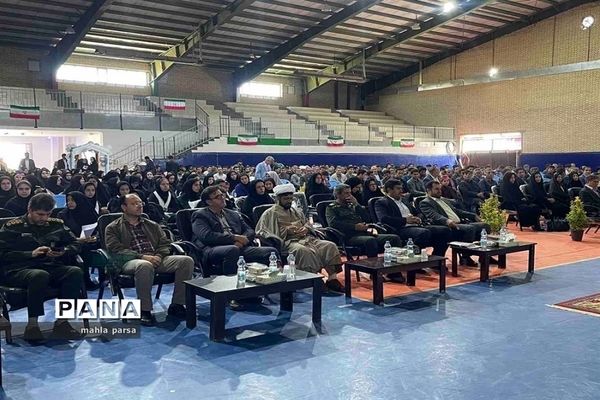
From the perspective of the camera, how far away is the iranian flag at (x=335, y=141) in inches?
848

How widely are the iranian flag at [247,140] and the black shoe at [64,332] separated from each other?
1559 centimetres

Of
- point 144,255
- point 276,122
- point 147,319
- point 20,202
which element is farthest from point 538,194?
point 276,122

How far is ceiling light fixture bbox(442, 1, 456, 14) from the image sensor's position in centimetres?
1836

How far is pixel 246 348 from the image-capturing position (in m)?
3.99

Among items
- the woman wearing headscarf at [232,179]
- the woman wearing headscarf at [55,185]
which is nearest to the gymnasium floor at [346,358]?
the woman wearing headscarf at [55,185]

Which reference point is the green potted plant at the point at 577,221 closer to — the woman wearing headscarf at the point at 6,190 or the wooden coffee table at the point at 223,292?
the wooden coffee table at the point at 223,292

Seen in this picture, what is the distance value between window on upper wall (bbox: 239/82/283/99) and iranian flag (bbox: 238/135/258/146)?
5.02 meters

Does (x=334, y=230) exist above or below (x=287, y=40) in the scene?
below

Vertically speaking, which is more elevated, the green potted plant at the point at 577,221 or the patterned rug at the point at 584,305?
the green potted plant at the point at 577,221

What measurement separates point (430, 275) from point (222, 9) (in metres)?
12.9

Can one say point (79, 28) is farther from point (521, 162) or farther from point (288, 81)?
point (521, 162)

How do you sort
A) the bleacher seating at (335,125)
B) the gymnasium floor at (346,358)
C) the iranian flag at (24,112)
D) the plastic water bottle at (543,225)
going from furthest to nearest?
1. the bleacher seating at (335,125)
2. the iranian flag at (24,112)
3. the plastic water bottle at (543,225)
4. the gymnasium floor at (346,358)

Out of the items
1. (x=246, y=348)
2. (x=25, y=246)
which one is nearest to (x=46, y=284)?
(x=25, y=246)

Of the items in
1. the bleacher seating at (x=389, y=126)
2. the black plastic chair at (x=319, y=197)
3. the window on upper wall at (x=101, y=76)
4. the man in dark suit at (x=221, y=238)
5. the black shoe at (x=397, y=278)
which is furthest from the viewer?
the bleacher seating at (x=389, y=126)
